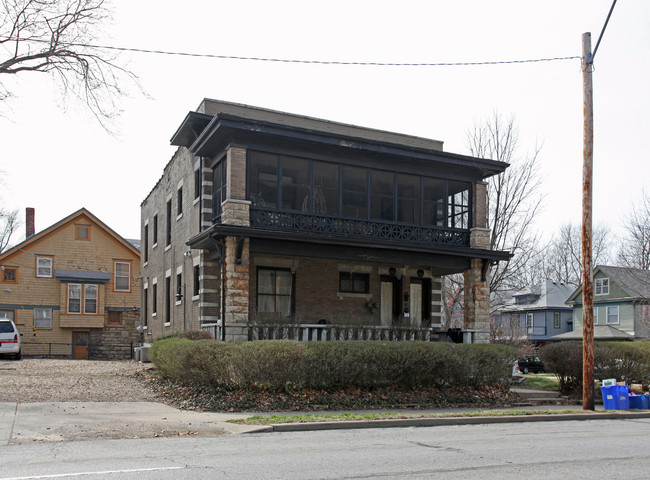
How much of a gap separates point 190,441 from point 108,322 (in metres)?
34.8

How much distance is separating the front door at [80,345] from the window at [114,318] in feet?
5.42

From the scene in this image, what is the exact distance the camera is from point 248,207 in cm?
1830

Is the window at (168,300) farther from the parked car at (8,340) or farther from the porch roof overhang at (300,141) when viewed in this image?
the parked car at (8,340)

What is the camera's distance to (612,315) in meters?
47.8

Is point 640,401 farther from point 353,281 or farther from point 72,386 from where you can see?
point 72,386

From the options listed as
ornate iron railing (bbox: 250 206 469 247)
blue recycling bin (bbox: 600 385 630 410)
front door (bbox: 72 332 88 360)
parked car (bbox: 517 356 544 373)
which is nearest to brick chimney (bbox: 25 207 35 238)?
front door (bbox: 72 332 88 360)

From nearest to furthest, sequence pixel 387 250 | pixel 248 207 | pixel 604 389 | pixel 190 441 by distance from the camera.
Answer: pixel 190 441, pixel 604 389, pixel 248 207, pixel 387 250

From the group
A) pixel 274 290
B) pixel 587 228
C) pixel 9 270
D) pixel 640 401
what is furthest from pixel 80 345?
pixel 587 228

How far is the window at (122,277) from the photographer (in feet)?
141

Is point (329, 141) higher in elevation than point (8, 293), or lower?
higher

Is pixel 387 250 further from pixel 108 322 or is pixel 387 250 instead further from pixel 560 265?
pixel 560 265

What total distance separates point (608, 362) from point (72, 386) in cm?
1490

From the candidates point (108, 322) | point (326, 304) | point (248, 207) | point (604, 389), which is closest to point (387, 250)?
point (326, 304)

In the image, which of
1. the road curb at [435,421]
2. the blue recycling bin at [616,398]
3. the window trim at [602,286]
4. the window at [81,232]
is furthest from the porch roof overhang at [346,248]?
the window trim at [602,286]
